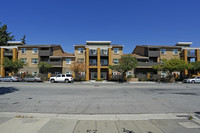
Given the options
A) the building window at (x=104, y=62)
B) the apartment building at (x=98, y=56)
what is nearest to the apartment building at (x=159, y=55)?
the apartment building at (x=98, y=56)

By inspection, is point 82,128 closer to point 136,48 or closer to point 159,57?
point 159,57

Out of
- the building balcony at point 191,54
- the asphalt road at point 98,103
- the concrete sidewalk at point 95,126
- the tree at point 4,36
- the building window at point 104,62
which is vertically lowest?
the asphalt road at point 98,103

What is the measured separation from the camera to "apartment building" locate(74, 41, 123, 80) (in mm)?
32906

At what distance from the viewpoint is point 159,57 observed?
113 feet

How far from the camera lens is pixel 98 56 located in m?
32.9

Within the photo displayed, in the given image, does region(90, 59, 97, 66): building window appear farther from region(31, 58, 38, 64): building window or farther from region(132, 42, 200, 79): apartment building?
region(31, 58, 38, 64): building window

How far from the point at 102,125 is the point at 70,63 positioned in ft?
101

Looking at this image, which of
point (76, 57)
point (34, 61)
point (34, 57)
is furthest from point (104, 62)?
point (34, 57)

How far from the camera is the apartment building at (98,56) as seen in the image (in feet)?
108

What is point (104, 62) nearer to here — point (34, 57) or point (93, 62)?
point (93, 62)

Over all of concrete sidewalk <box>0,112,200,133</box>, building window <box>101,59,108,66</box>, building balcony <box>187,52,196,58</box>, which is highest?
building balcony <box>187,52,196,58</box>

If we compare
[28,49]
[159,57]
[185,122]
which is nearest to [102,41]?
[159,57]

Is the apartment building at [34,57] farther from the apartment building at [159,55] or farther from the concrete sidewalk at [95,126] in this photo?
Result: the concrete sidewalk at [95,126]

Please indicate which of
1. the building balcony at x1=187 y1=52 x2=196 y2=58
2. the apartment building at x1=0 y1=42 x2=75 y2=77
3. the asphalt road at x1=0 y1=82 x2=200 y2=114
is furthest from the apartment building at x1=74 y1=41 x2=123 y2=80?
the asphalt road at x1=0 y1=82 x2=200 y2=114
